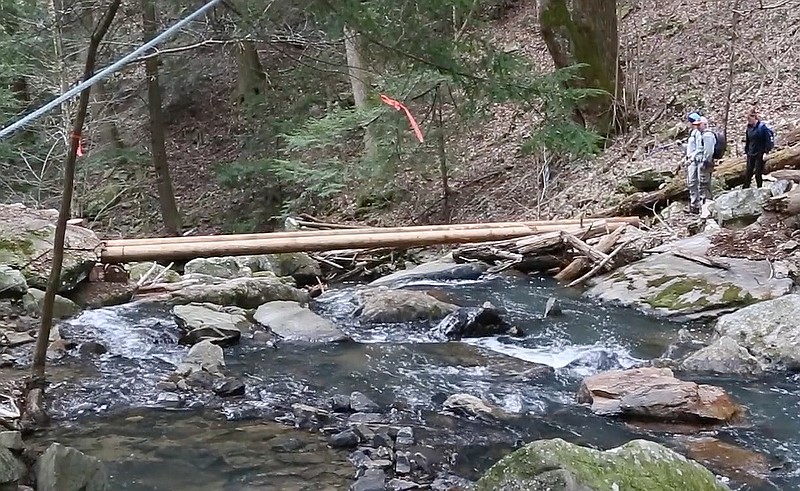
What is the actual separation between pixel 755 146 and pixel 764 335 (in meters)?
4.96

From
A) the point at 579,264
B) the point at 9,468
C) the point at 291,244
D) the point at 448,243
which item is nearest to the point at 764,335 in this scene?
the point at 579,264

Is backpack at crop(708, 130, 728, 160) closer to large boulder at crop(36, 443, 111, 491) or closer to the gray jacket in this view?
the gray jacket

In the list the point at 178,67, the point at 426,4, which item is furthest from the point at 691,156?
the point at 178,67

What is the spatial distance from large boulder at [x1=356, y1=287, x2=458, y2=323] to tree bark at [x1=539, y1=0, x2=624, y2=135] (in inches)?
285

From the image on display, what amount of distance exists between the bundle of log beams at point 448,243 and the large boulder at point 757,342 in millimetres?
2970

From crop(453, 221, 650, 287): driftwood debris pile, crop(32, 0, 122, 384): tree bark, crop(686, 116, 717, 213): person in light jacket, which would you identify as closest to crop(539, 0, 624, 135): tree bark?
crop(686, 116, 717, 213): person in light jacket

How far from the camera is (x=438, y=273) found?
1083 centimetres

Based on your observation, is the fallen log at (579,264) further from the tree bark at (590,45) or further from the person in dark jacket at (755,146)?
the tree bark at (590,45)

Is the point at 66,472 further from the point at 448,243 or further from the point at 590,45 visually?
the point at 590,45

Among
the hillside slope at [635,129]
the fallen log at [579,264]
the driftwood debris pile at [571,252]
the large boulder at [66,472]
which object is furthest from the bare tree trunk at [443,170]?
the large boulder at [66,472]

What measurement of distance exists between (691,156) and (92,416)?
845 cm

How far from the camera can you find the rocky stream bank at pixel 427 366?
443 cm

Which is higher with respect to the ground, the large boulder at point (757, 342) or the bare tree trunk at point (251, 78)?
the bare tree trunk at point (251, 78)

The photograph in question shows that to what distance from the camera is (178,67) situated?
1812 centimetres
